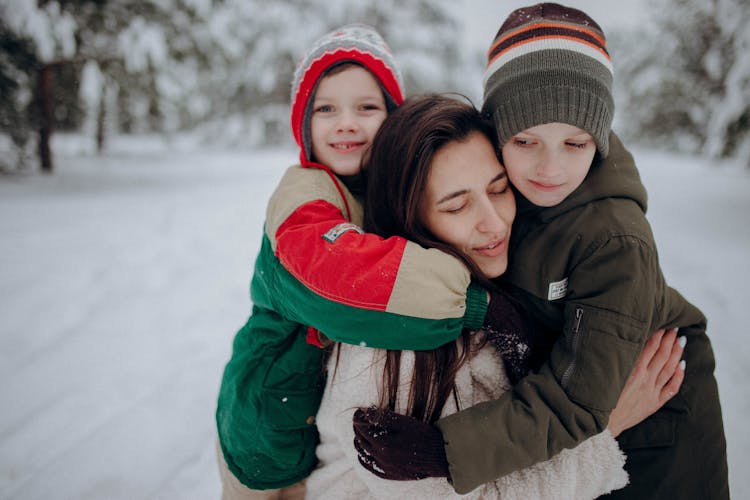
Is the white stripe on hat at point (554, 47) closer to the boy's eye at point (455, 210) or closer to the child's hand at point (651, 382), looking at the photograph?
the boy's eye at point (455, 210)

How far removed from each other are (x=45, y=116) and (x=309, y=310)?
9.02 m

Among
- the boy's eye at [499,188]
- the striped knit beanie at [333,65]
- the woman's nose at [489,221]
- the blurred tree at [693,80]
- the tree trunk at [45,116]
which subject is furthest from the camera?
the tree trunk at [45,116]

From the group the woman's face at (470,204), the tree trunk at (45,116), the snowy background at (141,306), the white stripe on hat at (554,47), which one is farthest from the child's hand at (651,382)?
the tree trunk at (45,116)

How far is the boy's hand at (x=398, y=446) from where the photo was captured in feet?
3.70

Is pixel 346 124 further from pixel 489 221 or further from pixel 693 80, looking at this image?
pixel 693 80

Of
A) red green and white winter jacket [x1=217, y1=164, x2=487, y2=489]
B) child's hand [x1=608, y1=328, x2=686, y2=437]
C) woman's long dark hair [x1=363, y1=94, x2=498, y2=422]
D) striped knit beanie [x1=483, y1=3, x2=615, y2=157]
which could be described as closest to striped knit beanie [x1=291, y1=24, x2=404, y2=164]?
red green and white winter jacket [x1=217, y1=164, x2=487, y2=489]

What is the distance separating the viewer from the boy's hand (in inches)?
44.4

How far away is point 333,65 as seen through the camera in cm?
200

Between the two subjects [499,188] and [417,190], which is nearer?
[417,190]

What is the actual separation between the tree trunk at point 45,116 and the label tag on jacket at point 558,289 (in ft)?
27.6

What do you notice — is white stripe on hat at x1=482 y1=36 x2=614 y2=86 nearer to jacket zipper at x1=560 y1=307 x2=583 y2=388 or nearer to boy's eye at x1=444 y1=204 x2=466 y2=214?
boy's eye at x1=444 y1=204 x2=466 y2=214

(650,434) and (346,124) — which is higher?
(346,124)

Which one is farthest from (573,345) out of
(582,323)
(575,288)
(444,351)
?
(444,351)

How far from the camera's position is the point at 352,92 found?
1979 millimetres
